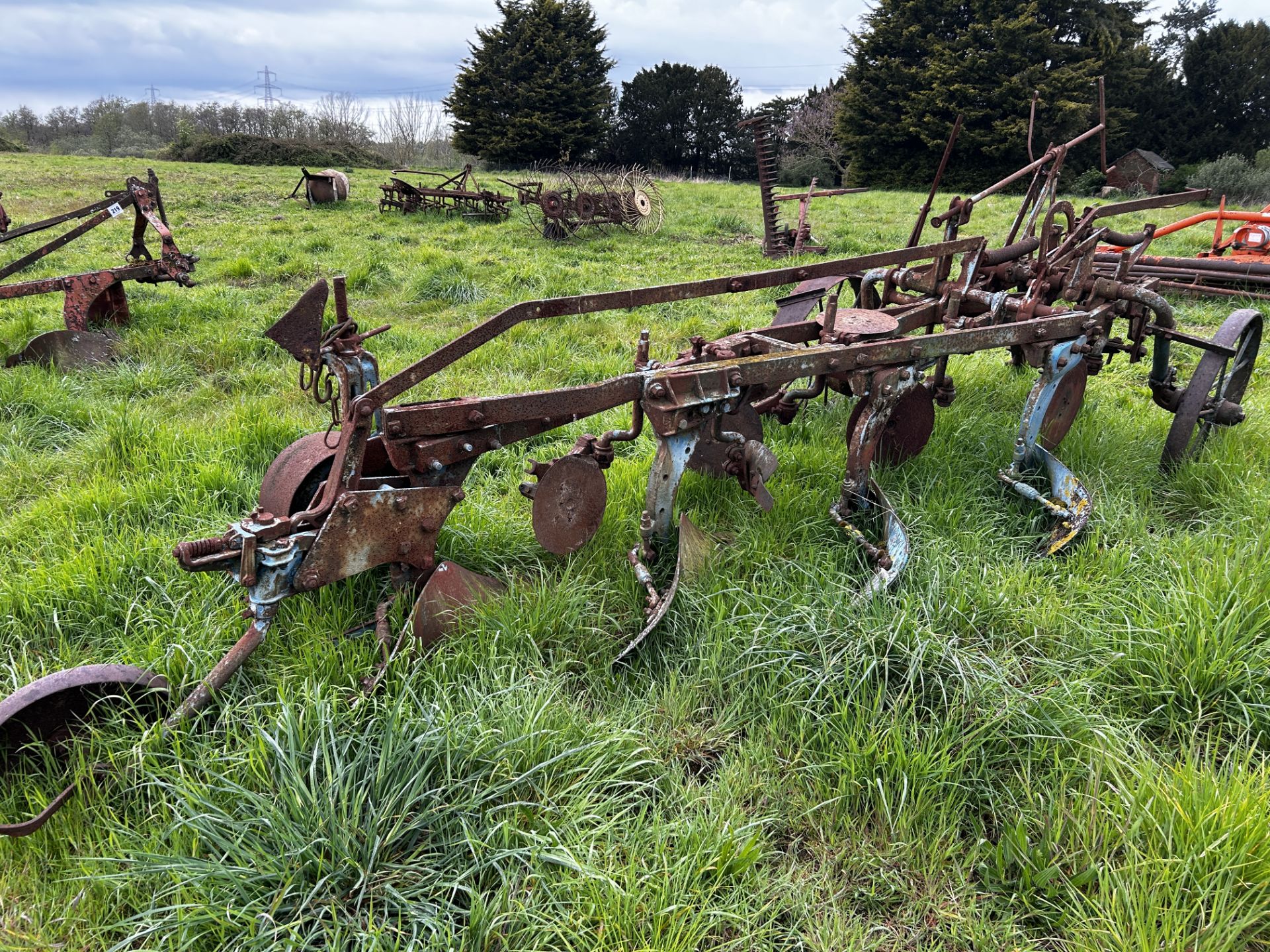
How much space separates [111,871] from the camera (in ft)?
5.79

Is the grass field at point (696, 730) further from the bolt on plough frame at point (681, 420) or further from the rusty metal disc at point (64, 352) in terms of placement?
the rusty metal disc at point (64, 352)

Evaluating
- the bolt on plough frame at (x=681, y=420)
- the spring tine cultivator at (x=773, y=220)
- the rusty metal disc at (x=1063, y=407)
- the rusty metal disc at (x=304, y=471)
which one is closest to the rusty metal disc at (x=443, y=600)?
the bolt on plough frame at (x=681, y=420)

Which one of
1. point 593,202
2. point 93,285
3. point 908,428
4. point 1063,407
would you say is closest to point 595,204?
point 593,202

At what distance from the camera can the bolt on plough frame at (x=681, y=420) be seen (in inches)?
88.4

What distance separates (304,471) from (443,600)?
0.76 meters

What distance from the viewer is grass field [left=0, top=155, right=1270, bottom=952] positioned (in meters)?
1.69

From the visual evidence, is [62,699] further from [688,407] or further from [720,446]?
[720,446]

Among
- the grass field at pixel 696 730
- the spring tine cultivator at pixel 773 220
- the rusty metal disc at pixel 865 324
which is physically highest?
the spring tine cultivator at pixel 773 220

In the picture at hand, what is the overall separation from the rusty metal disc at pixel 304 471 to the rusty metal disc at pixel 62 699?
76 cm

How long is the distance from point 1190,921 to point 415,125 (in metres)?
41.2

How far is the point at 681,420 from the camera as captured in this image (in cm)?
263

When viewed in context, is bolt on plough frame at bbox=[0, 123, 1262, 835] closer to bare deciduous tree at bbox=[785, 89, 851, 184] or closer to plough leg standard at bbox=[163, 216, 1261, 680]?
plough leg standard at bbox=[163, 216, 1261, 680]

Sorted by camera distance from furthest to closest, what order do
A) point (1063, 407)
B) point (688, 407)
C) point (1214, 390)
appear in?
point (1214, 390) → point (1063, 407) → point (688, 407)

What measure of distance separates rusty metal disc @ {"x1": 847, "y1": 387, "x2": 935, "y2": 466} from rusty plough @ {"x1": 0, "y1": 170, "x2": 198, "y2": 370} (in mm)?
5551
